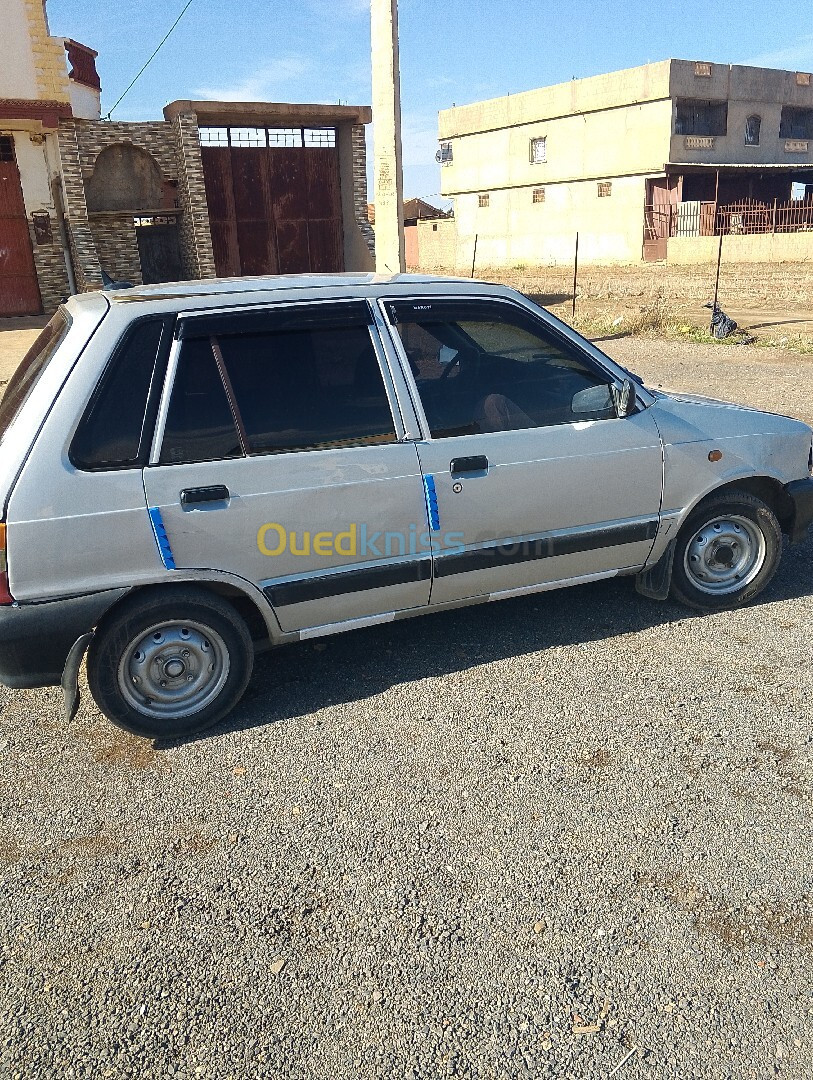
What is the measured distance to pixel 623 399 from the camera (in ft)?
13.7

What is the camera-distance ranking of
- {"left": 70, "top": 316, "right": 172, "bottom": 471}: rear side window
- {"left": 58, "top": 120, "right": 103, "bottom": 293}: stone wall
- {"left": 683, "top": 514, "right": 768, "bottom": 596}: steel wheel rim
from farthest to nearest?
{"left": 58, "top": 120, "right": 103, "bottom": 293}: stone wall
{"left": 683, "top": 514, "right": 768, "bottom": 596}: steel wheel rim
{"left": 70, "top": 316, "right": 172, "bottom": 471}: rear side window

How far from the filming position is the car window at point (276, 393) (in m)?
3.54

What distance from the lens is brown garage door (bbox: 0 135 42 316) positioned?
18328 mm

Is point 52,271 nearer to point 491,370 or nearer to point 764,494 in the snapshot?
point 491,370

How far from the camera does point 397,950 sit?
2.61m

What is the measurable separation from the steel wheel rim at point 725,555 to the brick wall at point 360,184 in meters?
15.5

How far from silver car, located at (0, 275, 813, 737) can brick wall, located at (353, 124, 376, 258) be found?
1551 centimetres

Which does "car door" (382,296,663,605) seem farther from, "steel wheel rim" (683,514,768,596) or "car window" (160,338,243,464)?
"car window" (160,338,243,464)

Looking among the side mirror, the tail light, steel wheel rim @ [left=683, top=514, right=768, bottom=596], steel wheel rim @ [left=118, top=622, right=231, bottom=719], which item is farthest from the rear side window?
steel wheel rim @ [left=683, top=514, right=768, bottom=596]

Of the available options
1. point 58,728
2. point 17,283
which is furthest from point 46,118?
point 58,728

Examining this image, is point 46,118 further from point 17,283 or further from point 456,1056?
point 456,1056

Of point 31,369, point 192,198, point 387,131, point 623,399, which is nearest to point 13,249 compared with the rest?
point 192,198

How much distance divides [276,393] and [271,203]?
1701cm

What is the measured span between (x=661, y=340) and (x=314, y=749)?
45.8 feet
